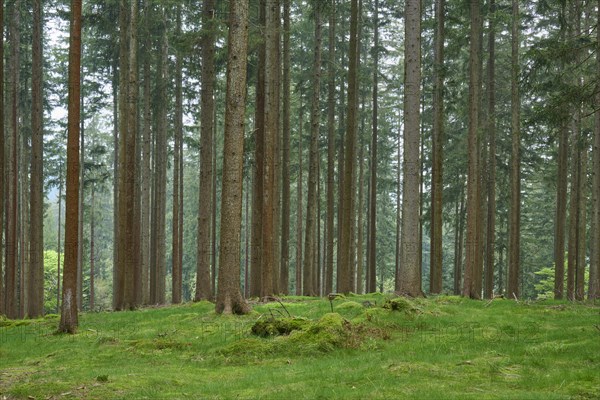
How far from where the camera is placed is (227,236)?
14867 millimetres

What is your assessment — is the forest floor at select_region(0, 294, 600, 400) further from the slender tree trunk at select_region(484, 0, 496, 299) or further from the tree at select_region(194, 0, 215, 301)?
the slender tree trunk at select_region(484, 0, 496, 299)

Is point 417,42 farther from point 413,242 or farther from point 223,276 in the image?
point 223,276

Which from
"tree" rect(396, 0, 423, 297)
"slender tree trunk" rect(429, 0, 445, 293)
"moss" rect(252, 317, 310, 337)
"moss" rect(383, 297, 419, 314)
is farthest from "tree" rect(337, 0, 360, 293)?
"moss" rect(252, 317, 310, 337)

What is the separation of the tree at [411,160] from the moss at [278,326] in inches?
181

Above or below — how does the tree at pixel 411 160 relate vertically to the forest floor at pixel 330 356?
above

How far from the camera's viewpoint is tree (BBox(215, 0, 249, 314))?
48.8ft

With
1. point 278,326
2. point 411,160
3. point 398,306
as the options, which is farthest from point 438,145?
point 278,326

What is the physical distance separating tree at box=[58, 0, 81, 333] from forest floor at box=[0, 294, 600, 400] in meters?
0.66

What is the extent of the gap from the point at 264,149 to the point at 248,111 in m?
15.1

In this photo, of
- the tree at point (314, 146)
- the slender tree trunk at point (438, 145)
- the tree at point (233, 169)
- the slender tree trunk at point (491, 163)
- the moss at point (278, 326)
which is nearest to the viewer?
the moss at point (278, 326)

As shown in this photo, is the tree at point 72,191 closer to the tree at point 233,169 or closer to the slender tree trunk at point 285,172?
the tree at point 233,169

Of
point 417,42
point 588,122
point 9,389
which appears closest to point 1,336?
point 9,389

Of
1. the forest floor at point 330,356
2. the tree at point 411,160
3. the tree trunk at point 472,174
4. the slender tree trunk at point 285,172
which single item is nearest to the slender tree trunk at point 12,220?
the forest floor at point 330,356

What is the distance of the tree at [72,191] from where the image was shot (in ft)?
49.0
